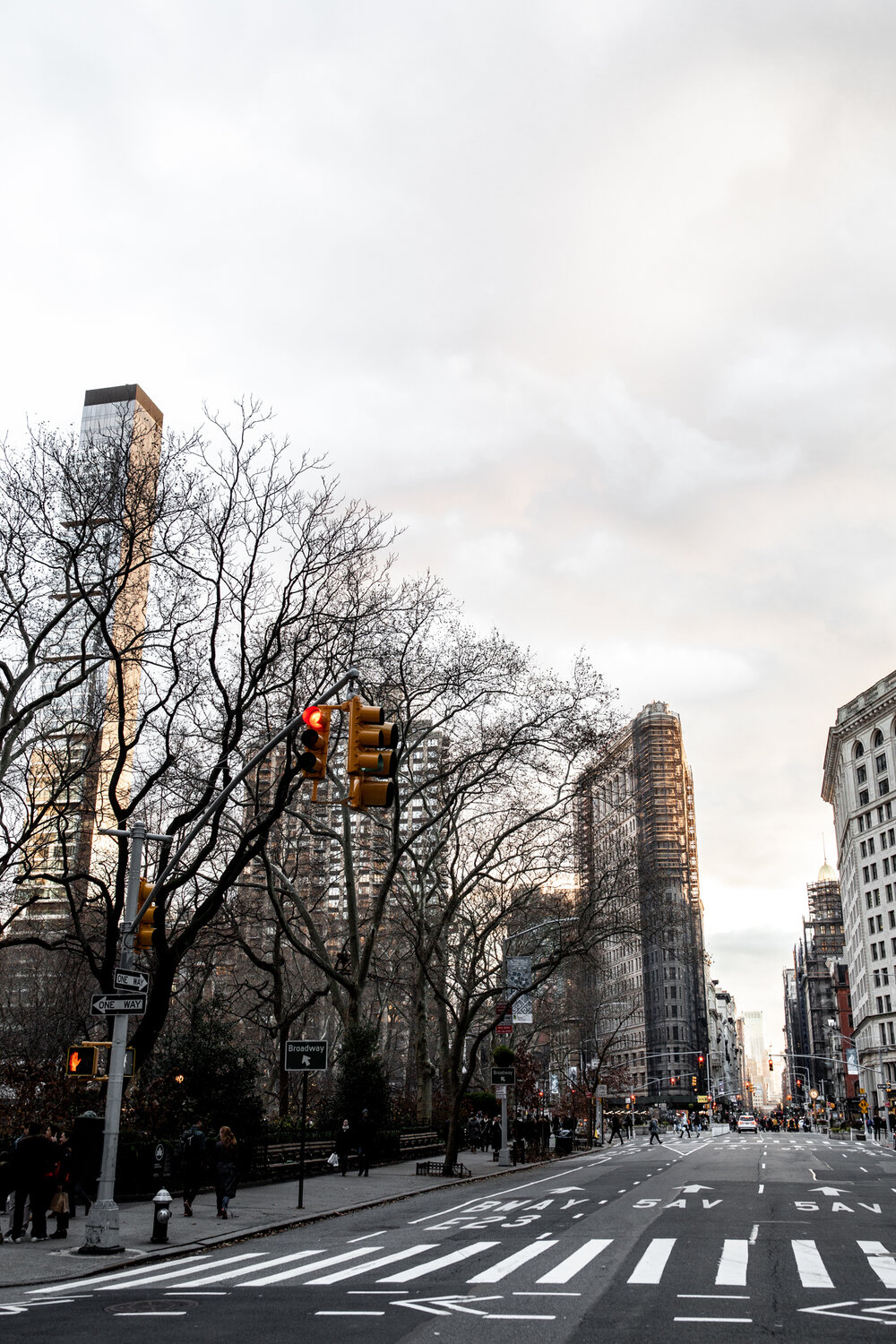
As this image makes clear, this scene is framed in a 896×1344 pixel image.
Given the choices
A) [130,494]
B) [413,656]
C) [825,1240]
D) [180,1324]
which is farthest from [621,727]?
[180,1324]

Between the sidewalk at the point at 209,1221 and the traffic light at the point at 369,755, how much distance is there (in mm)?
7349

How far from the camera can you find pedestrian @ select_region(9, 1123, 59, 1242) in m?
15.6

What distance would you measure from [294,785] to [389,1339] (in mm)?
19954

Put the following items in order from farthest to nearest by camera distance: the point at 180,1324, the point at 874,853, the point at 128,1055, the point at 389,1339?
the point at 874,853
the point at 128,1055
the point at 180,1324
the point at 389,1339

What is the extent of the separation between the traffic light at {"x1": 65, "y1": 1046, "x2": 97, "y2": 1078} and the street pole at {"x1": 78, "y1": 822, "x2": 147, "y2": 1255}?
13.7 inches

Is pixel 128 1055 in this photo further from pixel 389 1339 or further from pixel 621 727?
pixel 621 727

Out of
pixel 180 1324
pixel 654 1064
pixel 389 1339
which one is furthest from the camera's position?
pixel 654 1064

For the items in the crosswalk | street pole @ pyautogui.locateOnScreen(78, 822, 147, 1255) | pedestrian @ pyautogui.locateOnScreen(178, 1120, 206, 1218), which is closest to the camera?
the crosswalk

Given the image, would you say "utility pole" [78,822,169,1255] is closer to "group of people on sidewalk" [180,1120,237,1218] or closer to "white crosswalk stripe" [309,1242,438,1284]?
"group of people on sidewalk" [180,1120,237,1218]

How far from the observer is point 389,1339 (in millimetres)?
9117

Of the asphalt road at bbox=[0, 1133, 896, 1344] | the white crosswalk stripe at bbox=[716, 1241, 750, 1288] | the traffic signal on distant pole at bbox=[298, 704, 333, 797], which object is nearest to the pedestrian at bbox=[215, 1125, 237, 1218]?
the asphalt road at bbox=[0, 1133, 896, 1344]

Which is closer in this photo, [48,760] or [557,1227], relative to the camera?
[557,1227]

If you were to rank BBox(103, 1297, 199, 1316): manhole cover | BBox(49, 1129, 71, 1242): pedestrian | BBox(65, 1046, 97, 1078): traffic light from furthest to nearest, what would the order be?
BBox(49, 1129, 71, 1242): pedestrian < BBox(65, 1046, 97, 1078): traffic light < BBox(103, 1297, 199, 1316): manhole cover

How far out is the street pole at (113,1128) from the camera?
1489 centimetres
